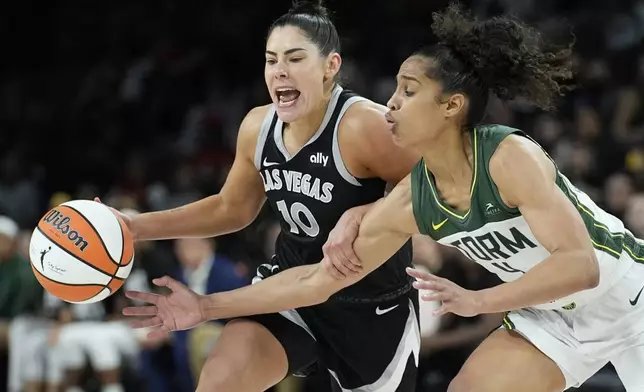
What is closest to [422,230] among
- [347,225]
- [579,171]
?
[347,225]

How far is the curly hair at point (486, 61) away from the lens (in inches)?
144

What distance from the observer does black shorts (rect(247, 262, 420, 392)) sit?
4355mm

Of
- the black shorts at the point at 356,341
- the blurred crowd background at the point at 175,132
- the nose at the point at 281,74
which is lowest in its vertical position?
the blurred crowd background at the point at 175,132

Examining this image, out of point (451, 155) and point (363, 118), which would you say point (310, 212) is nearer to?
point (363, 118)

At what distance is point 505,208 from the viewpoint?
358cm

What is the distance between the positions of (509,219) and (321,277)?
0.82 metres

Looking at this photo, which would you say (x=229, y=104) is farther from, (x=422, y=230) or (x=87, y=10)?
(x=422, y=230)

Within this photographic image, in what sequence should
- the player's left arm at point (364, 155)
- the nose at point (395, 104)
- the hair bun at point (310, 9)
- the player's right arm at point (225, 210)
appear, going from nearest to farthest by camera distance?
the nose at point (395, 104), the player's left arm at point (364, 155), the hair bun at point (310, 9), the player's right arm at point (225, 210)

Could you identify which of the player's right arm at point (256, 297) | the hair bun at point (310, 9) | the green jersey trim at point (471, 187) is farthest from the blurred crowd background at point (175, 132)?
the player's right arm at point (256, 297)

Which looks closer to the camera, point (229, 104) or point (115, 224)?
point (115, 224)

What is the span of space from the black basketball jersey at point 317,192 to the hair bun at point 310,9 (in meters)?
0.32

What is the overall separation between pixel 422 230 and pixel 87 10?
10.1 meters

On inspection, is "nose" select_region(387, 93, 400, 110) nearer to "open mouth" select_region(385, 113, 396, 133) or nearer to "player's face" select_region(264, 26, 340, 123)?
"open mouth" select_region(385, 113, 396, 133)

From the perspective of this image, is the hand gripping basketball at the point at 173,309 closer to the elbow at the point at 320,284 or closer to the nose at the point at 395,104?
the elbow at the point at 320,284
